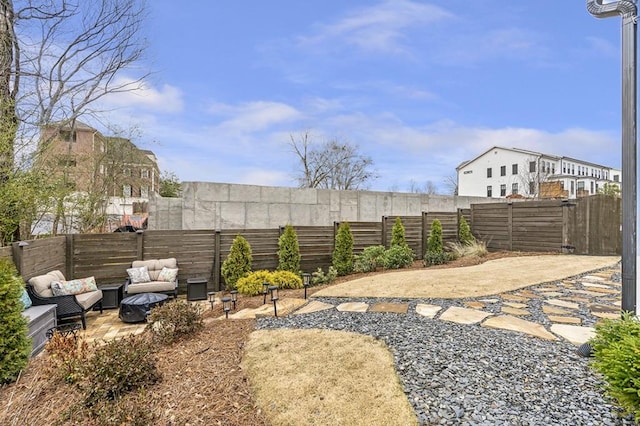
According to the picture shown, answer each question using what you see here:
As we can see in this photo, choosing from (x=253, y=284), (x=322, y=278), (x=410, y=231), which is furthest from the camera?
(x=410, y=231)

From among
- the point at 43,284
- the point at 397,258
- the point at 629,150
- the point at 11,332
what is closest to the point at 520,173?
the point at 397,258

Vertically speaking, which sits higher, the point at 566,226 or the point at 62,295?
the point at 566,226

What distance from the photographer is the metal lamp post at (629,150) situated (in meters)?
2.37

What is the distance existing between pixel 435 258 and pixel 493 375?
6081mm

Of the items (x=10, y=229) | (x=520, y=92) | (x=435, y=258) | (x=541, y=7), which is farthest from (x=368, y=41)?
(x=10, y=229)

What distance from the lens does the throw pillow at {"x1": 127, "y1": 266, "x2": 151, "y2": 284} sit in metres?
6.22

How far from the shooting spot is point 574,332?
299 centimetres

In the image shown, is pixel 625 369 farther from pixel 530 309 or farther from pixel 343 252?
pixel 343 252

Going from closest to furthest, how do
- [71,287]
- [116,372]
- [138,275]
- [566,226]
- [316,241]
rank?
[116,372] → [71,287] → [138,275] → [316,241] → [566,226]

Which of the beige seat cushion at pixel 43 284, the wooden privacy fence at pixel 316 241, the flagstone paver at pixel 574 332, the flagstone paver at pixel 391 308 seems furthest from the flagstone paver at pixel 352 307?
the beige seat cushion at pixel 43 284

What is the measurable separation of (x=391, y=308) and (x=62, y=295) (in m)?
4.98

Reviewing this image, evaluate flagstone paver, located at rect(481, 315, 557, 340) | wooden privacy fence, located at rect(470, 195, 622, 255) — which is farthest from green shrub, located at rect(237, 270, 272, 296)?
wooden privacy fence, located at rect(470, 195, 622, 255)

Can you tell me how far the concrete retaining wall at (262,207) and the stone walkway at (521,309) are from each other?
115 inches

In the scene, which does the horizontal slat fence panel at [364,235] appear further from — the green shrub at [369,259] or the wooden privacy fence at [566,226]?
the wooden privacy fence at [566,226]
